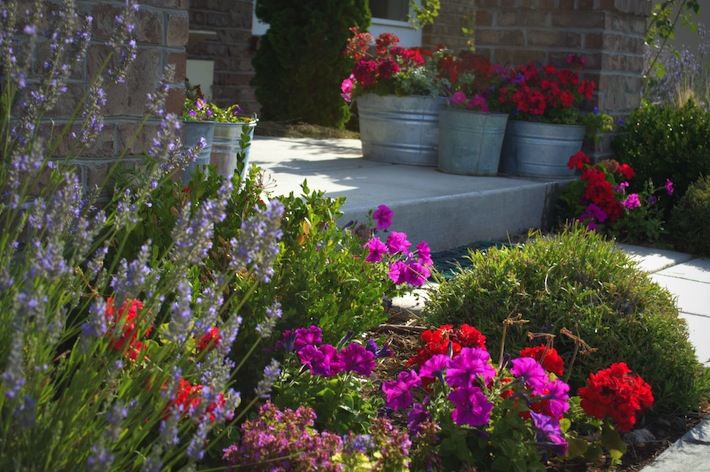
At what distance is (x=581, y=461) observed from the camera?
2.62 m

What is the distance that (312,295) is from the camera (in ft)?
8.54

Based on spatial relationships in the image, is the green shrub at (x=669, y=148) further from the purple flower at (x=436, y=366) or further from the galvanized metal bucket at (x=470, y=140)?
the purple flower at (x=436, y=366)

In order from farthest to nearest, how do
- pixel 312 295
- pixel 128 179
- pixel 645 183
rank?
A: pixel 645 183, pixel 128 179, pixel 312 295

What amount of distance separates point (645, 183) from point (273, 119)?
4085 mm

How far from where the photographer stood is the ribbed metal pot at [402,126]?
6.28m

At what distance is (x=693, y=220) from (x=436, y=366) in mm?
3512

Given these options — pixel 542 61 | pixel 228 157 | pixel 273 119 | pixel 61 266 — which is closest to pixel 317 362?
pixel 61 266

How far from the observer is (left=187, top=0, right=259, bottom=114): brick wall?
9.02 metres

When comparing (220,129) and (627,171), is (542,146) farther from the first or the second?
(220,129)

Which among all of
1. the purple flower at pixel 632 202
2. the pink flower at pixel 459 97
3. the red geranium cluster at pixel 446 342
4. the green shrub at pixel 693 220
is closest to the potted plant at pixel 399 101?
the pink flower at pixel 459 97

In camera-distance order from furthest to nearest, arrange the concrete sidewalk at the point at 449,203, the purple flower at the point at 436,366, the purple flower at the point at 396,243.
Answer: the concrete sidewalk at the point at 449,203 → the purple flower at the point at 396,243 → the purple flower at the point at 436,366

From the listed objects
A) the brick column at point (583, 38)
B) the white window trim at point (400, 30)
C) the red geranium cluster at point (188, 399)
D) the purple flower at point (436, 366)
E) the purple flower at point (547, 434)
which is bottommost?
the purple flower at point (547, 434)

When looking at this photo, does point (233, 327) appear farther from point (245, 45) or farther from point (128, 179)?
point (245, 45)

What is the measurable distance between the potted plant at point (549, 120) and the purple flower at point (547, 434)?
12.9 feet
